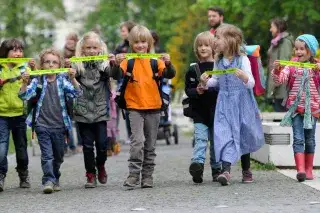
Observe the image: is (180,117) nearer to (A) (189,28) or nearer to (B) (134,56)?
(A) (189,28)

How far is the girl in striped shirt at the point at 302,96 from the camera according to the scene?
38.6 feet

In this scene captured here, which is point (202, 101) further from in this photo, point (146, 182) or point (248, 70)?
point (146, 182)

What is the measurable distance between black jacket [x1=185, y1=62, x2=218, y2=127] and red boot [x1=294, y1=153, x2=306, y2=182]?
1.01 meters

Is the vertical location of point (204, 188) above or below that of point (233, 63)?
below

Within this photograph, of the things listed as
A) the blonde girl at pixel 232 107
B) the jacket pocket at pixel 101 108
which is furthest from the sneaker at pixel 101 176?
the blonde girl at pixel 232 107

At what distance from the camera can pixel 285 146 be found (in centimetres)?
1324

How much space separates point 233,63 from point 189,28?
3249 centimetres

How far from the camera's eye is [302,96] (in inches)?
466

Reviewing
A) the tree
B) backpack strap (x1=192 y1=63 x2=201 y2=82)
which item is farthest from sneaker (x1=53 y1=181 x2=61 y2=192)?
the tree

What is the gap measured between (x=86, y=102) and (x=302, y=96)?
2338 mm

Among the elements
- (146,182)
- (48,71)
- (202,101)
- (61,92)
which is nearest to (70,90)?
Answer: (61,92)

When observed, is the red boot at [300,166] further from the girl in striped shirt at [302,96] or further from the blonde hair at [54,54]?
the blonde hair at [54,54]

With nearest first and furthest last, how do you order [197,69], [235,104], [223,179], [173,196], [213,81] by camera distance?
1. [173,196]
2. [223,179]
3. [235,104]
4. [213,81]
5. [197,69]

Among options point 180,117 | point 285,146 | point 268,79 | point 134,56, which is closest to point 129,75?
point 134,56
